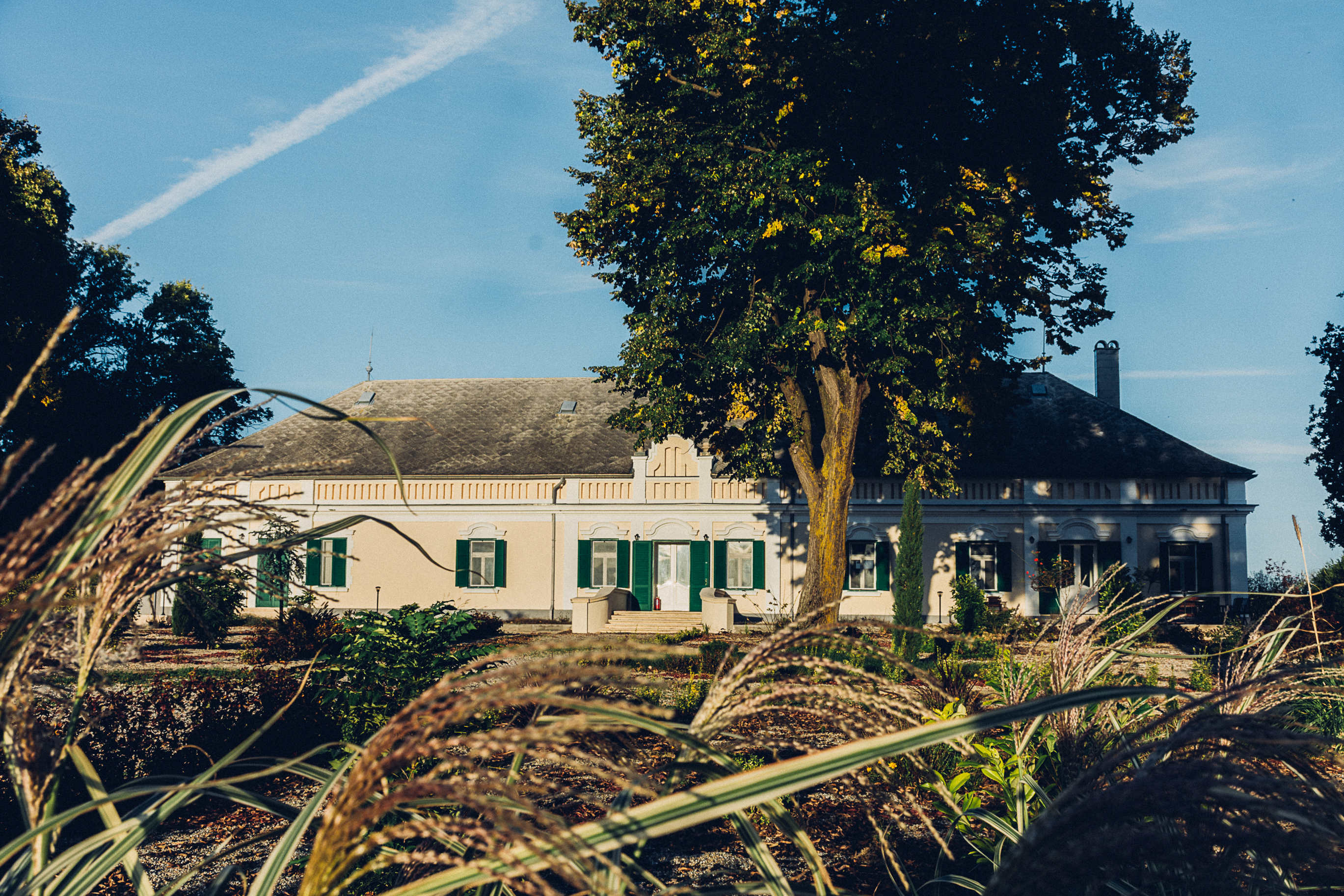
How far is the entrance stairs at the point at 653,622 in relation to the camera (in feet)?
71.7

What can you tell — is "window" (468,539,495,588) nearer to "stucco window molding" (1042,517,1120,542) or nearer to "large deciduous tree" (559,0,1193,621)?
"large deciduous tree" (559,0,1193,621)

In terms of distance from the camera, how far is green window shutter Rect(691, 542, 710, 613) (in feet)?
78.5

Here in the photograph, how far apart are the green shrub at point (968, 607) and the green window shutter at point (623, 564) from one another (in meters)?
9.04

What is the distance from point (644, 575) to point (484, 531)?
4.91m

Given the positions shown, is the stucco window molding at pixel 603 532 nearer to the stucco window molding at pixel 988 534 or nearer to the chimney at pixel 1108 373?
the stucco window molding at pixel 988 534

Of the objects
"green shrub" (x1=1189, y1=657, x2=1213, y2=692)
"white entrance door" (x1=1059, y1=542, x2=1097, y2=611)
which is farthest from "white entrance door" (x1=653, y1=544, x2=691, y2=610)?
"green shrub" (x1=1189, y1=657, x2=1213, y2=692)

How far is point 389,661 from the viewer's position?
6.63m

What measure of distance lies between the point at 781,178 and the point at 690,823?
14.2 metres

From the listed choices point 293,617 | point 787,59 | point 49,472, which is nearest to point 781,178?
point 787,59

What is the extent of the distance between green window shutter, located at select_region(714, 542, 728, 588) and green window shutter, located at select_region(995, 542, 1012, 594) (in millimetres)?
7555

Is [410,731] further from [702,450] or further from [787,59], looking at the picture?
[702,450]

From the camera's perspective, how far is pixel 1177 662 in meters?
14.4

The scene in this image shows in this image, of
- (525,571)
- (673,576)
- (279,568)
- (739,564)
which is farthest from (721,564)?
(279,568)

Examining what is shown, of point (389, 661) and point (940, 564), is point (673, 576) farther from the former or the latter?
point (389, 661)
